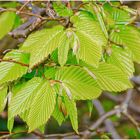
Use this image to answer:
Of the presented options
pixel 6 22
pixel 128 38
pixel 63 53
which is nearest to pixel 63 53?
pixel 63 53

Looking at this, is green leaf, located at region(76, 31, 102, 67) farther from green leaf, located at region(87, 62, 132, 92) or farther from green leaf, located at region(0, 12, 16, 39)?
green leaf, located at region(0, 12, 16, 39)

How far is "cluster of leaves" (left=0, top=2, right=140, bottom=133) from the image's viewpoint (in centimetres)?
100

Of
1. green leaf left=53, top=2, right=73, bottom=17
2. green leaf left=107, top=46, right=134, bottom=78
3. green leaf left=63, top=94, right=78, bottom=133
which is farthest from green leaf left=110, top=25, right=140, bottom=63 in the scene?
green leaf left=63, top=94, right=78, bottom=133

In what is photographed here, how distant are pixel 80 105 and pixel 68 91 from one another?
2378mm

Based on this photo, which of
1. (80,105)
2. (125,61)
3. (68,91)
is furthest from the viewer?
(80,105)

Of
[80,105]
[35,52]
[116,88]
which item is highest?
[35,52]

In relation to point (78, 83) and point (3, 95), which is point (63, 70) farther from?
point (3, 95)

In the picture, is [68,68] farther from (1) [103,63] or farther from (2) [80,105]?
(2) [80,105]

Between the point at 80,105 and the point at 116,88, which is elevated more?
the point at 116,88

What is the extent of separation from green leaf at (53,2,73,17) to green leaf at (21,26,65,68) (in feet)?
0.29

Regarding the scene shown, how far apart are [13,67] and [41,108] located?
0.45 feet

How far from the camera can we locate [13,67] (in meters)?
1.06

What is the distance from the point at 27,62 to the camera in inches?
42.0

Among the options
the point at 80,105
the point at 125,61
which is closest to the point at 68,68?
the point at 125,61
